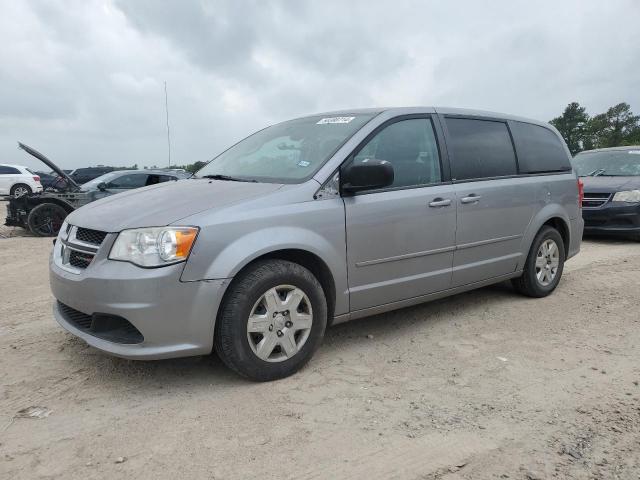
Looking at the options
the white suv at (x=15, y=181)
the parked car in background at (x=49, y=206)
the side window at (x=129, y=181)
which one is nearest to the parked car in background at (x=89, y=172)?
the white suv at (x=15, y=181)

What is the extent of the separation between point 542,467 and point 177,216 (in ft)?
7.29

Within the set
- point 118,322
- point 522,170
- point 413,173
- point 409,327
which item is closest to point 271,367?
point 118,322

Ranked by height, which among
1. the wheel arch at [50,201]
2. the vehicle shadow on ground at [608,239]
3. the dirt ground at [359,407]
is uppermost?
the wheel arch at [50,201]

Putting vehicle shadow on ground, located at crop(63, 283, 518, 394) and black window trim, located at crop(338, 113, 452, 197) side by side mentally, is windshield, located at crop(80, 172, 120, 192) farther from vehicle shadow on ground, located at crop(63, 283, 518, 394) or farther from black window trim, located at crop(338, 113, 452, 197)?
black window trim, located at crop(338, 113, 452, 197)

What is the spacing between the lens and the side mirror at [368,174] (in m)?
3.38

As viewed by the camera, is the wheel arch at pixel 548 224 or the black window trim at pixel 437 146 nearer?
the black window trim at pixel 437 146

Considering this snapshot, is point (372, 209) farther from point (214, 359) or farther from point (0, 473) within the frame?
point (0, 473)

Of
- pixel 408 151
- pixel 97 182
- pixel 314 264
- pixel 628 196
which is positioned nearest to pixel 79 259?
pixel 314 264

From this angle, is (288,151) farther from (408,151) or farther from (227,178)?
(408,151)

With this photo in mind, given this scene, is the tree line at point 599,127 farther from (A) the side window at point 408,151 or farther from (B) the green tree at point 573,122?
(A) the side window at point 408,151

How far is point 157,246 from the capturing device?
2.90 metres

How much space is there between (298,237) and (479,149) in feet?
6.90

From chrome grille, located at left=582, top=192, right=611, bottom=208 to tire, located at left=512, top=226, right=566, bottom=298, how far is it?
12.8 ft

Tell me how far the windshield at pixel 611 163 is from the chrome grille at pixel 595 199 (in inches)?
28.4
